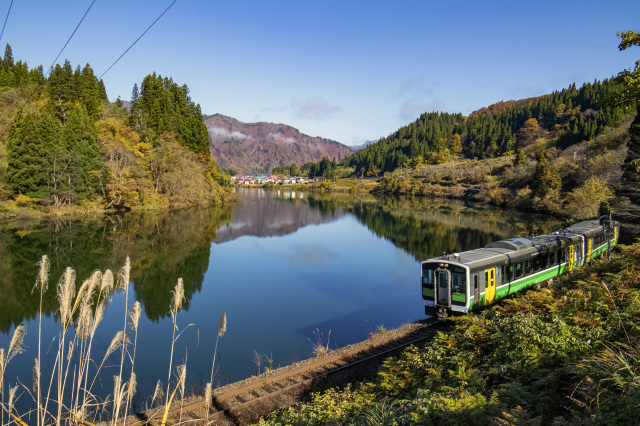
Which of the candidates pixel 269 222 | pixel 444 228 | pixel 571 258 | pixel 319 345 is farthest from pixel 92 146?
pixel 571 258

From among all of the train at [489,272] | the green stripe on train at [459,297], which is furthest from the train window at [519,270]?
the green stripe on train at [459,297]

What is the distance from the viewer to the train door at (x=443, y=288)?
12555 mm

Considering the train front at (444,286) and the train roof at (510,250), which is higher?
the train roof at (510,250)

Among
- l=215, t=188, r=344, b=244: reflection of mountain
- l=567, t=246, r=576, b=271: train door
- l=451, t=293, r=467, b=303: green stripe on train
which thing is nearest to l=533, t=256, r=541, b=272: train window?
l=567, t=246, r=576, b=271: train door

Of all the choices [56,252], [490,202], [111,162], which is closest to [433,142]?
[490,202]

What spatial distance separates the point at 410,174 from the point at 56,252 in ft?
320

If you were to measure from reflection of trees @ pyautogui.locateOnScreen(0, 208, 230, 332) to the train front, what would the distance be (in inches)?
439

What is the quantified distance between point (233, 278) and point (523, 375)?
1914 cm

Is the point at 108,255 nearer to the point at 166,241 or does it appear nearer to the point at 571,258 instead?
the point at 166,241

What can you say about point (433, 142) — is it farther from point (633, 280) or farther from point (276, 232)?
point (633, 280)

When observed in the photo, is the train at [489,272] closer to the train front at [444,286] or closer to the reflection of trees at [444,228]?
the train front at [444,286]

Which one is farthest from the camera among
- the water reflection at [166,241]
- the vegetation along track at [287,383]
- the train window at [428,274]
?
the water reflection at [166,241]

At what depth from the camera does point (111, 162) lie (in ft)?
142

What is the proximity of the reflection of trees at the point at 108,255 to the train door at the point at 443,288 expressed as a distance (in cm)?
1146
